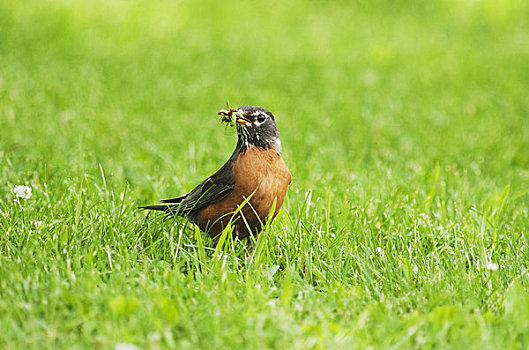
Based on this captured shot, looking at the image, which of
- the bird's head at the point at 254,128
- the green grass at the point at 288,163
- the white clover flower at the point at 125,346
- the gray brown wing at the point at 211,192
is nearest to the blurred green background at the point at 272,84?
the green grass at the point at 288,163

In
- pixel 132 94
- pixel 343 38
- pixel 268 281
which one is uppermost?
pixel 343 38

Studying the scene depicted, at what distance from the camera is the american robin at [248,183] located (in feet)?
11.3

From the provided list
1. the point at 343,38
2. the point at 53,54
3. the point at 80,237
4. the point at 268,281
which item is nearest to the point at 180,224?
the point at 80,237

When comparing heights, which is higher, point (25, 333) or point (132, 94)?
point (132, 94)

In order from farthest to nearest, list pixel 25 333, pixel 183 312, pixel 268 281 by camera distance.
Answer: pixel 268 281
pixel 183 312
pixel 25 333

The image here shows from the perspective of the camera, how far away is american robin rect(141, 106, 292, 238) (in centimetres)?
345

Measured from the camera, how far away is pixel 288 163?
223 inches

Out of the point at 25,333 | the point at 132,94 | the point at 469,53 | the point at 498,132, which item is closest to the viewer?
the point at 25,333

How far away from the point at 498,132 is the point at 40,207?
537 centimetres

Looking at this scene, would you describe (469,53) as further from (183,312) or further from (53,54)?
(183,312)

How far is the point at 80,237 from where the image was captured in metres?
3.37

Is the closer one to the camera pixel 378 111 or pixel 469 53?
pixel 378 111

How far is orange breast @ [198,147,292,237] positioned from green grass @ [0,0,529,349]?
0.13 metres

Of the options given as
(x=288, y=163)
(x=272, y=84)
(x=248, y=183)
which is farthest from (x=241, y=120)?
(x=272, y=84)
